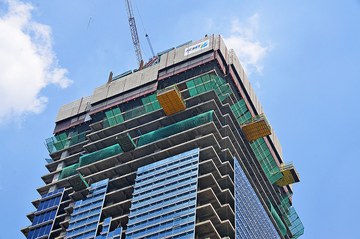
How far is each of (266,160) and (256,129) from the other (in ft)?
39.6

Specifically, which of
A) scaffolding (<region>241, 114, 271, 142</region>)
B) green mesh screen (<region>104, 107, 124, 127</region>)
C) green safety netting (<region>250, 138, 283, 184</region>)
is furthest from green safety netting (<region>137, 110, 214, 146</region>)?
green safety netting (<region>250, 138, 283, 184</region>)

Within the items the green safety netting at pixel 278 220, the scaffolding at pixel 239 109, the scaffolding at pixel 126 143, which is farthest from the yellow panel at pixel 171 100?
the green safety netting at pixel 278 220

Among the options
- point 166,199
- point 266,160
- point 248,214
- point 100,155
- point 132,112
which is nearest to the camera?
point 166,199

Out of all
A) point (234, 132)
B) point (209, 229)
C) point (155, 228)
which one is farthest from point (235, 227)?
point (234, 132)

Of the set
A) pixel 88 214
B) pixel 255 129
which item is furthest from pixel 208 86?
pixel 88 214

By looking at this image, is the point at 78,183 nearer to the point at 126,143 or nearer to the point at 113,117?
the point at 126,143

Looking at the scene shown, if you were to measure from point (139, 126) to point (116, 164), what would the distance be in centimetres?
A: 1085

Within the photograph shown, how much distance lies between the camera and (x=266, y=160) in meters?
160

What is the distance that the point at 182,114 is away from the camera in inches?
5728

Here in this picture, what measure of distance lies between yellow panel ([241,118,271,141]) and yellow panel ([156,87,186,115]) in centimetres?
1594

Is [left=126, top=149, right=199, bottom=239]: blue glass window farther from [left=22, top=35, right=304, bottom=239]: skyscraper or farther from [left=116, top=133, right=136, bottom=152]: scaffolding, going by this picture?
[left=116, top=133, right=136, bottom=152]: scaffolding

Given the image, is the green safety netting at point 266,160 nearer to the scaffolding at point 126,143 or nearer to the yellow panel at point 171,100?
the yellow panel at point 171,100

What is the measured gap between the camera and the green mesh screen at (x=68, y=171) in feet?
494

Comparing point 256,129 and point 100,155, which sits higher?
point 100,155
